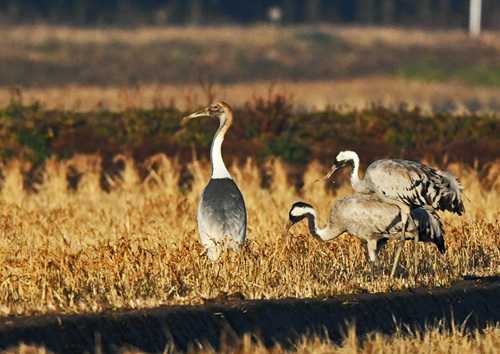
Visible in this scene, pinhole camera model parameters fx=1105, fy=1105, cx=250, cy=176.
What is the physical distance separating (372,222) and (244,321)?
8.13 ft

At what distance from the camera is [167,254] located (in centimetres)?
866

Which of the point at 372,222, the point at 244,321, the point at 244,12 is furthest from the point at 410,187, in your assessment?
the point at 244,12

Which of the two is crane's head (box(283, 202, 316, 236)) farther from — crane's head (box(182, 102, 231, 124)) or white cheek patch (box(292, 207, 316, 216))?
crane's head (box(182, 102, 231, 124))

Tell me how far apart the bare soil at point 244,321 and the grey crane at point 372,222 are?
999 mm

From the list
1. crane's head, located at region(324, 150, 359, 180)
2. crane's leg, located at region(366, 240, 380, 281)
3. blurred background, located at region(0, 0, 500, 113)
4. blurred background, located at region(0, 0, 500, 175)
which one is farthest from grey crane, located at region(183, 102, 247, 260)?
blurred background, located at region(0, 0, 500, 113)

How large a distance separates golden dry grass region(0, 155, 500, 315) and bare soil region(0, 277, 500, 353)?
269 millimetres

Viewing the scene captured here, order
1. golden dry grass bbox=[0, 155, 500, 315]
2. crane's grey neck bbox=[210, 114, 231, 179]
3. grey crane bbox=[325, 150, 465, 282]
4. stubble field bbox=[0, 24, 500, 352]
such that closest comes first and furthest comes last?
stubble field bbox=[0, 24, 500, 352]
golden dry grass bbox=[0, 155, 500, 315]
grey crane bbox=[325, 150, 465, 282]
crane's grey neck bbox=[210, 114, 231, 179]

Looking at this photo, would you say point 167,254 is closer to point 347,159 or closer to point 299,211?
point 299,211

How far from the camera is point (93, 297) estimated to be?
793 cm

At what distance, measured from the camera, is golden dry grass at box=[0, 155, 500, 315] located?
8.09 metres

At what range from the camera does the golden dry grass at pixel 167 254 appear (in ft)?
26.6

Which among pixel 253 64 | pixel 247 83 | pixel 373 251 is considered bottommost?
pixel 373 251

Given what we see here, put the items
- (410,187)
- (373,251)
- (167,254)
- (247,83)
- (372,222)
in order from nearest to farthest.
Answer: (167,254) < (410,187) < (372,222) < (373,251) < (247,83)

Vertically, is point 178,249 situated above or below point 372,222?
below
